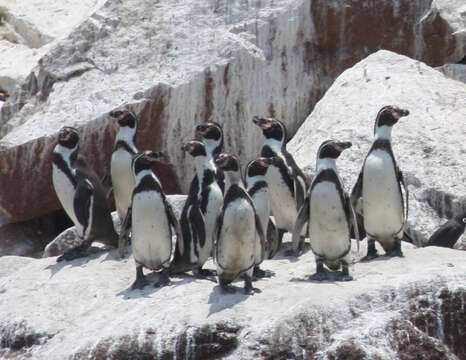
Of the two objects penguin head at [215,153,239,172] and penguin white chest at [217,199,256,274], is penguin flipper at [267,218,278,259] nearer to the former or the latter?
penguin white chest at [217,199,256,274]

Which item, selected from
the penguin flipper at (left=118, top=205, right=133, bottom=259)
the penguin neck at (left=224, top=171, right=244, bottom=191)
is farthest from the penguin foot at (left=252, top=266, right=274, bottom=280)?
the penguin flipper at (left=118, top=205, right=133, bottom=259)

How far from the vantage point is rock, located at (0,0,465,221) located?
11.8 meters

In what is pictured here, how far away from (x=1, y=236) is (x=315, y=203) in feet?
17.9

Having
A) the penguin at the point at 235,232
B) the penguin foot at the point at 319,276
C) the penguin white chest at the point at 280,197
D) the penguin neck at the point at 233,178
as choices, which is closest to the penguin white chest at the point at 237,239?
the penguin at the point at 235,232

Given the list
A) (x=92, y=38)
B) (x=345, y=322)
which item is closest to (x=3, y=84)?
(x=92, y=38)

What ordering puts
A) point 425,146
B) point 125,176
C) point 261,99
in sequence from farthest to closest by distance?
1. point 261,99
2. point 425,146
3. point 125,176

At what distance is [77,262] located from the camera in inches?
353

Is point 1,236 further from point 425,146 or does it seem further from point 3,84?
point 425,146

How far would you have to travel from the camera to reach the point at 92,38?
1232cm

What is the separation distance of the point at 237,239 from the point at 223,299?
1.40 feet

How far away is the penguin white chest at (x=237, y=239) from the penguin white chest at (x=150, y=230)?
60 cm

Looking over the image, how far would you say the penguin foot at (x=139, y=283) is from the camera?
790 cm

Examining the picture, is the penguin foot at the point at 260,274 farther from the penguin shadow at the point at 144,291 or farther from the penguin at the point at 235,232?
the penguin shadow at the point at 144,291

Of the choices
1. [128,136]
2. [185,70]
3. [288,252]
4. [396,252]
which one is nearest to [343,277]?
[396,252]
